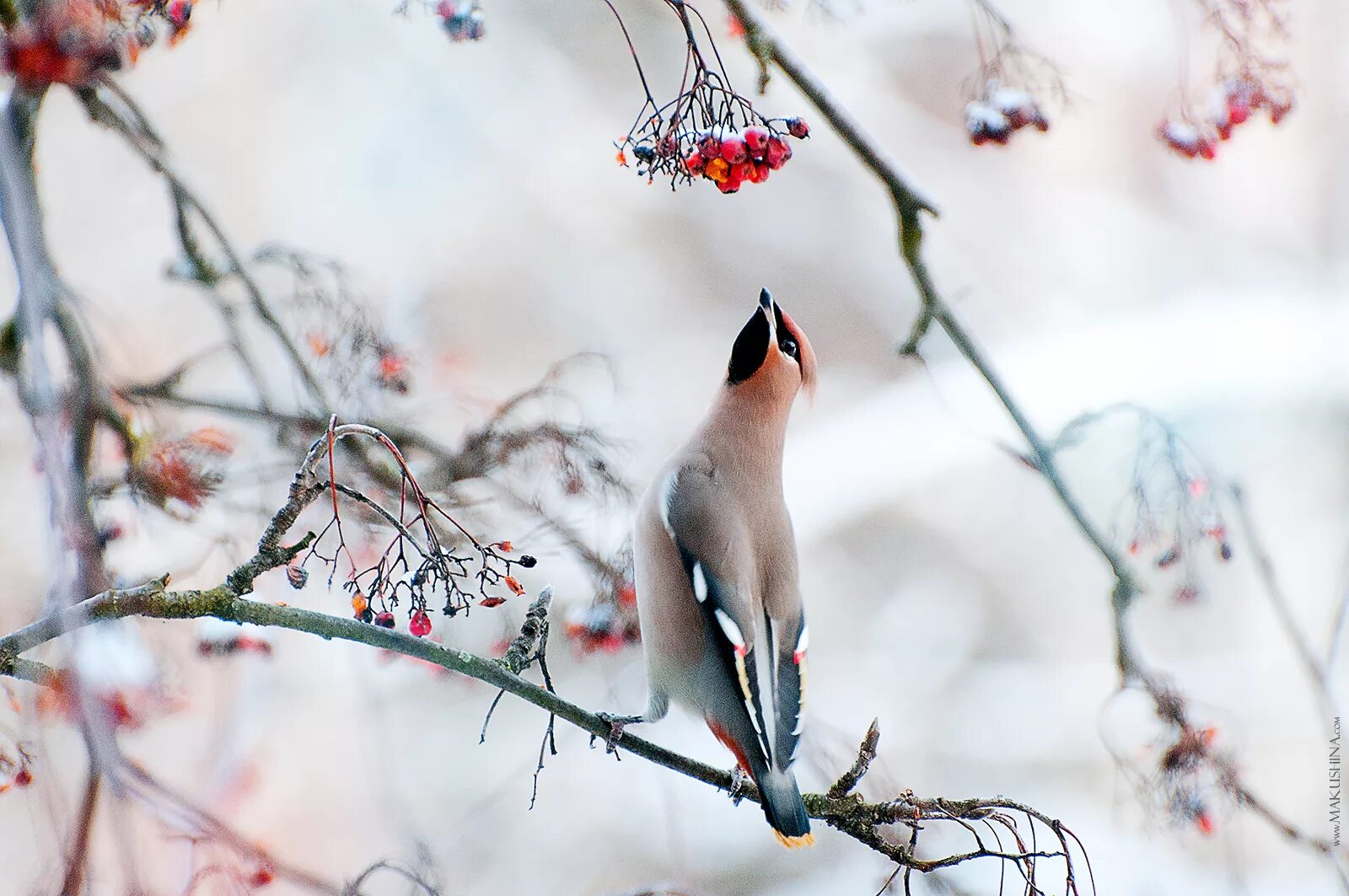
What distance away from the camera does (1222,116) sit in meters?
1.26

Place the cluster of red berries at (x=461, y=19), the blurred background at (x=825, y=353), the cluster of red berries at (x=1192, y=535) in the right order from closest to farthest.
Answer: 1. the cluster of red berries at (x=461, y=19)
2. the cluster of red berries at (x=1192, y=535)
3. the blurred background at (x=825, y=353)

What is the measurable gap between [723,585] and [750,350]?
20cm

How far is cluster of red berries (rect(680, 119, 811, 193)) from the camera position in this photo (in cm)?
82

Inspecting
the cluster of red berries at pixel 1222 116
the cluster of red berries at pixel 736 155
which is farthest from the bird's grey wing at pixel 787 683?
the cluster of red berries at pixel 1222 116

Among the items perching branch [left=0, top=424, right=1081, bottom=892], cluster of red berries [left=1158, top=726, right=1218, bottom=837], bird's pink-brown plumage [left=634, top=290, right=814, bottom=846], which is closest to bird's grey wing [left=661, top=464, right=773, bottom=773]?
bird's pink-brown plumage [left=634, top=290, right=814, bottom=846]

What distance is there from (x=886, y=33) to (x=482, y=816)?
1.36 m

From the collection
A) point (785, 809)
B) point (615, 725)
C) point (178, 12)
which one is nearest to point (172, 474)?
point (178, 12)

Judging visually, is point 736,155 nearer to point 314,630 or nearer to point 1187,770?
point 314,630

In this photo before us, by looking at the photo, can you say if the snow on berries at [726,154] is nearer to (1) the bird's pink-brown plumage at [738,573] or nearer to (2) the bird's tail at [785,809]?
(1) the bird's pink-brown plumage at [738,573]

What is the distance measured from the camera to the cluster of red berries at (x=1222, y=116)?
1.24 metres

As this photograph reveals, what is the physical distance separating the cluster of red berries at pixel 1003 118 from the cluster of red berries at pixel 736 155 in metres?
0.40

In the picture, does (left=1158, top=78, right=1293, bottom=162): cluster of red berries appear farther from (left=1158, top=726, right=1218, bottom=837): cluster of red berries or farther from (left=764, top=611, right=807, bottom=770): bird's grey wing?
(left=764, top=611, right=807, bottom=770): bird's grey wing

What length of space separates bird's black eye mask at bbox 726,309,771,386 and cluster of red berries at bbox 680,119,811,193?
14cm

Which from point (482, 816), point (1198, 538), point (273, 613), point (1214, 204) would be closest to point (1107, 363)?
point (1214, 204)
